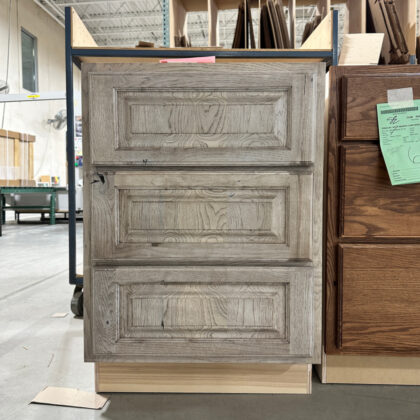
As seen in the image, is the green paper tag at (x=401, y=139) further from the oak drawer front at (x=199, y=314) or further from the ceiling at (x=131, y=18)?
the ceiling at (x=131, y=18)

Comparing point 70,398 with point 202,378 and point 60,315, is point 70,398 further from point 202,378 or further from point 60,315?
point 60,315

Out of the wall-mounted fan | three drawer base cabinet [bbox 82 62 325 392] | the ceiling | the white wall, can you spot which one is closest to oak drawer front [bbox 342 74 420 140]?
three drawer base cabinet [bbox 82 62 325 392]

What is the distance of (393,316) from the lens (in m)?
1.10

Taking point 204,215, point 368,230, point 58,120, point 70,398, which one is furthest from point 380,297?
point 58,120

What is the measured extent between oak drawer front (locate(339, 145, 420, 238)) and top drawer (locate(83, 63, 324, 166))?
0.58 feet

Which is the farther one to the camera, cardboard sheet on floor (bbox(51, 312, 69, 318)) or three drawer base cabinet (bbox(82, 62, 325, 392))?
cardboard sheet on floor (bbox(51, 312, 69, 318))

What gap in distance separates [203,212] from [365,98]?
1.83 feet

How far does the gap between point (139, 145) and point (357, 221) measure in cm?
65

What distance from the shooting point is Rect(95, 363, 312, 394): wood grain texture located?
115 centimetres

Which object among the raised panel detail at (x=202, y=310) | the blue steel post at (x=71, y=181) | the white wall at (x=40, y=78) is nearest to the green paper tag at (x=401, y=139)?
the raised panel detail at (x=202, y=310)

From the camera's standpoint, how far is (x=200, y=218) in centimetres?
101

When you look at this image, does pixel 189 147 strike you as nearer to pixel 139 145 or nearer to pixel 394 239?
pixel 139 145

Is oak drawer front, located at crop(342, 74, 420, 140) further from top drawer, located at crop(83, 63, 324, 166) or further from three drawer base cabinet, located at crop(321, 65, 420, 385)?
top drawer, located at crop(83, 63, 324, 166)

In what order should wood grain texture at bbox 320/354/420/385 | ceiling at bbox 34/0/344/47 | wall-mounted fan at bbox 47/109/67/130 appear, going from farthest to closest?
wall-mounted fan at bbox 47/109/67/130 < ceiling at bbox 34/0/344/47 < wood grain texture at bbox 320/354/420/385
